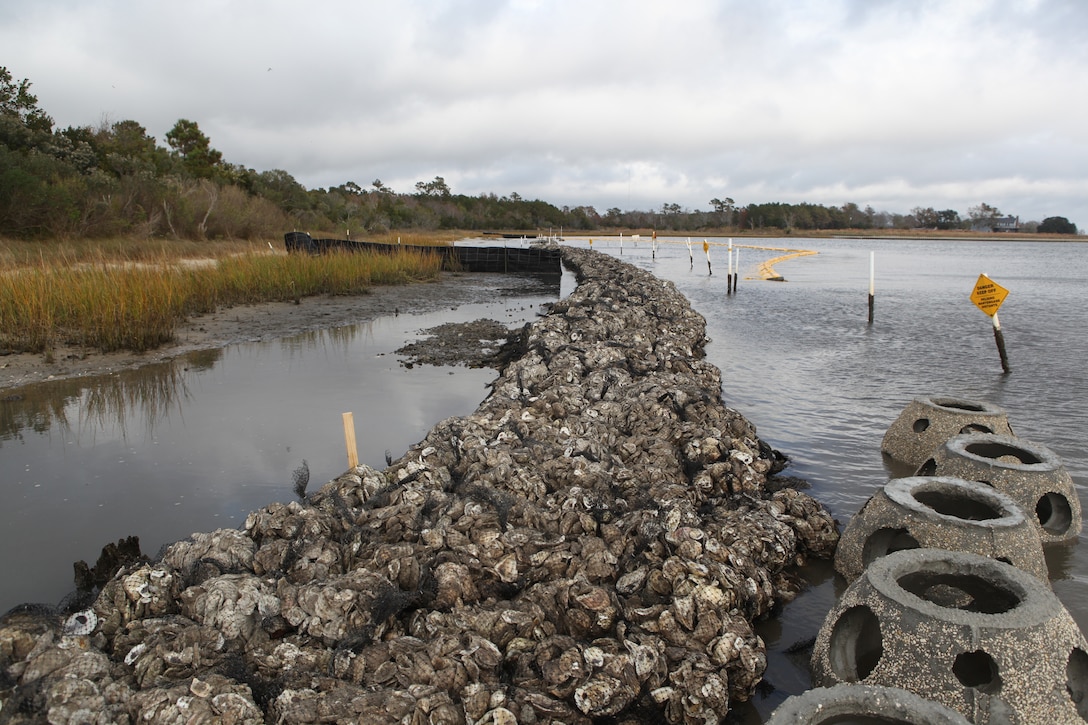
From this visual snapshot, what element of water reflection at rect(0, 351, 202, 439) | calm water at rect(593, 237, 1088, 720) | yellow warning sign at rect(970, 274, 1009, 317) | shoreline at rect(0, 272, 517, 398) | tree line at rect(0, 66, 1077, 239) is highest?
tree line at rect(0, 66, 1077, 239)

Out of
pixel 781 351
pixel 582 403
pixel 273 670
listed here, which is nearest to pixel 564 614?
pixel 273 670

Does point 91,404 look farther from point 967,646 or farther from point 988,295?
point 988,295

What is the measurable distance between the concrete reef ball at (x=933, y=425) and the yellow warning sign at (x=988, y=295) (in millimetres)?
3512

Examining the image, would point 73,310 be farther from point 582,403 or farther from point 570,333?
point 582,403

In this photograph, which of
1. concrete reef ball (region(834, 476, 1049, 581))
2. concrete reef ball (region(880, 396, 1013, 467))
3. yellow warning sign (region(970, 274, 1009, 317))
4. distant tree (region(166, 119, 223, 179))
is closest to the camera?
concrete reef ball (region(834, 476, 1049, 581))

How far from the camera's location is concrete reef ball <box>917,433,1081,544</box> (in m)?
4.18

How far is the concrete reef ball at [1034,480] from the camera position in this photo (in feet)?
13.7

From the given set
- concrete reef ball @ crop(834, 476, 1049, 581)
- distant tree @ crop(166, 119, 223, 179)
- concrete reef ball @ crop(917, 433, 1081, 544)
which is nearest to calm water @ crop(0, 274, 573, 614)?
concrete reef ball @ crop(834, 476, 1049, 581)

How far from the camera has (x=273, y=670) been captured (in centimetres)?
274

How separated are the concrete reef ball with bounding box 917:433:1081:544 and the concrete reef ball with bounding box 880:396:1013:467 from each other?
70 cm

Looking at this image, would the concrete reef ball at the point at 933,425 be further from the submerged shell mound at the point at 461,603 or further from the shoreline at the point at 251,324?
the shoreline at the point at 251,324

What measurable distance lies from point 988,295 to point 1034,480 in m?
5.51

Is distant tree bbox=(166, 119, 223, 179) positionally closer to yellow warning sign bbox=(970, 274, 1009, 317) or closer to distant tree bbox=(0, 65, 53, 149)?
distant tree bbox=(0, 65, 53, 149)

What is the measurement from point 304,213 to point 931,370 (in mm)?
40366
